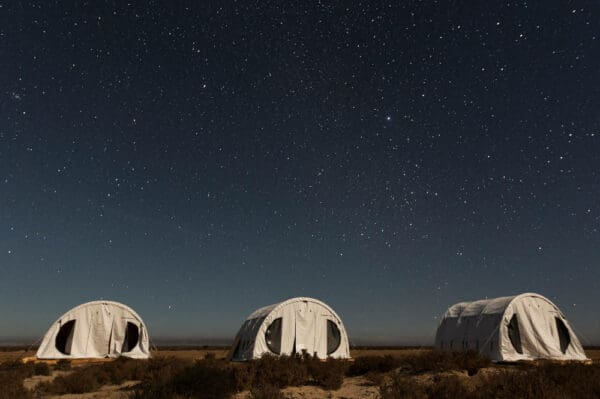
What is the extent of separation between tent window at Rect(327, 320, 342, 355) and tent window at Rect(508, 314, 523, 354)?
7950 mm

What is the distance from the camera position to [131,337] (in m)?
24.1

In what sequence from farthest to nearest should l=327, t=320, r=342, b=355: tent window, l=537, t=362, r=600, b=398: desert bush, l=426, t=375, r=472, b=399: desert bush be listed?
l=327, t=320, r=342, b=355: tent window < l=537, t=362, r=600, b=398: desert bush < l=426, t=375, r=472, b=399: desert bush

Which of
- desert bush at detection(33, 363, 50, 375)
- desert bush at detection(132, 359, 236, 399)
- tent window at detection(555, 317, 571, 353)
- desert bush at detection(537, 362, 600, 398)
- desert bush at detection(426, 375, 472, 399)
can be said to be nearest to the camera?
desert bush at detection(426, 375, 472, 399)

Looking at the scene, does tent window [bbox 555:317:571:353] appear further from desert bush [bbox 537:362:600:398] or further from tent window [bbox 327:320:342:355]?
tent window [bbox 327:320:342:355]

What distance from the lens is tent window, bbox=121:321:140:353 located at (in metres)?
23.5

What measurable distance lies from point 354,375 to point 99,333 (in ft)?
48.3

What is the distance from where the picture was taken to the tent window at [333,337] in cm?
2219

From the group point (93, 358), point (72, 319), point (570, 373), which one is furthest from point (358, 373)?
point (72, 319)

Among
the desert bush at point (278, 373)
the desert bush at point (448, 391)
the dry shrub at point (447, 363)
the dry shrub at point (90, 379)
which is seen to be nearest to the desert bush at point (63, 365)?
the dry shrub at point (90, 379)

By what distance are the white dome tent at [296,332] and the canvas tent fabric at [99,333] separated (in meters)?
5.39

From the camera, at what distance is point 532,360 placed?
19531 millimetres

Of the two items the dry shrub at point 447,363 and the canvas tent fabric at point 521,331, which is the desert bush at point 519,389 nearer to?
the dry shrub at point 447,363

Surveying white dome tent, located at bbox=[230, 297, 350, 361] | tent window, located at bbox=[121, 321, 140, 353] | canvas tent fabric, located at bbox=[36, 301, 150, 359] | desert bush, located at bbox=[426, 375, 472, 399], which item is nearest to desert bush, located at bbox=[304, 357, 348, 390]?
desert bush, located at bbox=[426, 375, 472, 399]

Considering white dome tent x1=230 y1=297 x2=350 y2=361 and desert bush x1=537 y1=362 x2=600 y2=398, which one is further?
white dome tent x1=230 y1=297 x2=350 y2=361
